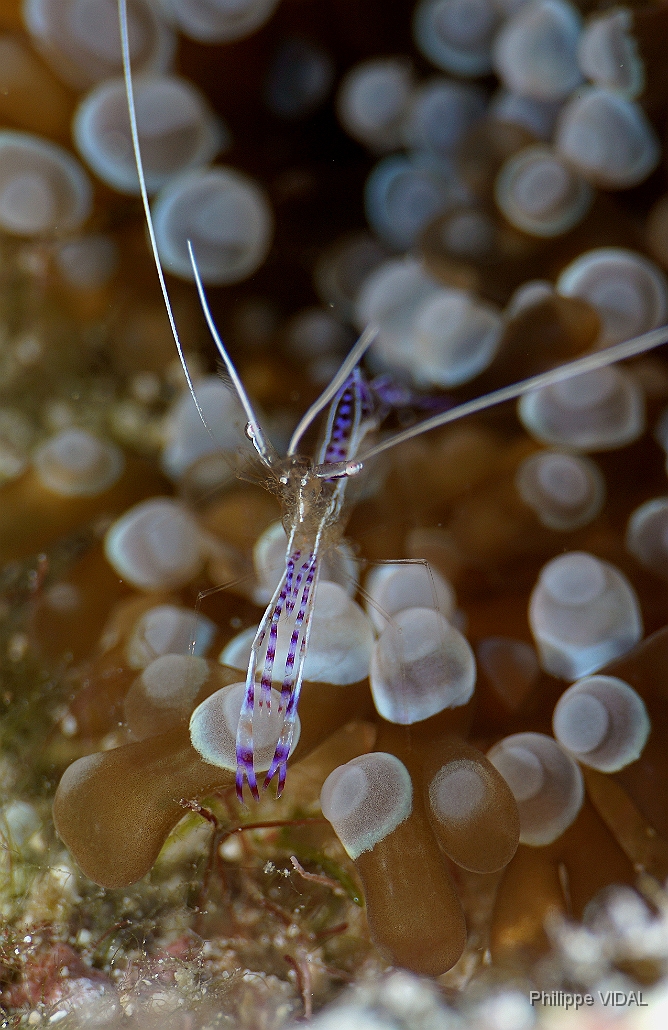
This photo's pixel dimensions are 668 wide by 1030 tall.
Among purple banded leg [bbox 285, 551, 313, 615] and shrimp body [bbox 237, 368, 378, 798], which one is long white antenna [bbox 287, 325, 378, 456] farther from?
purple banded leg [bbox 285, 551, 313, 615]

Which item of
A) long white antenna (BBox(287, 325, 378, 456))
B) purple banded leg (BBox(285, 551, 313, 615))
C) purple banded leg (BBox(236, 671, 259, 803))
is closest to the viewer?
purple banded leg (BBox(236, 671, 259, 803))

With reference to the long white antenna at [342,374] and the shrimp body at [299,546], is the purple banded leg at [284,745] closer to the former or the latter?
the shrimp body at [299,546]

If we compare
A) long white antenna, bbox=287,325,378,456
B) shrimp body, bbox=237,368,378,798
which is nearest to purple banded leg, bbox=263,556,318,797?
shrimp body, bbox=237,368,378,798

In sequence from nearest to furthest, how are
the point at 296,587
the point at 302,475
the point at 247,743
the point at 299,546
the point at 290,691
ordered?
1. the point at 247,743
2. the point at 290,691
3. the point at 296,587
4. the point at 299,546
5. the point at 302,475

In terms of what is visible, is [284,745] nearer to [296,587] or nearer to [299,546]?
[296,587]

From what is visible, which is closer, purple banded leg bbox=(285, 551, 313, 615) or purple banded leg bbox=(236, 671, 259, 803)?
purple banded leg bbox=(236, 671, 259, 803)

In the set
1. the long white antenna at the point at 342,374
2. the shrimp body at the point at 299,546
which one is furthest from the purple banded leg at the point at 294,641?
the long white antenna at the point at 342,374

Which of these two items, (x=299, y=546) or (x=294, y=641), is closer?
(x=294, y=641)

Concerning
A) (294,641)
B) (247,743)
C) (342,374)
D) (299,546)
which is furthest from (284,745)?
(342,374)
